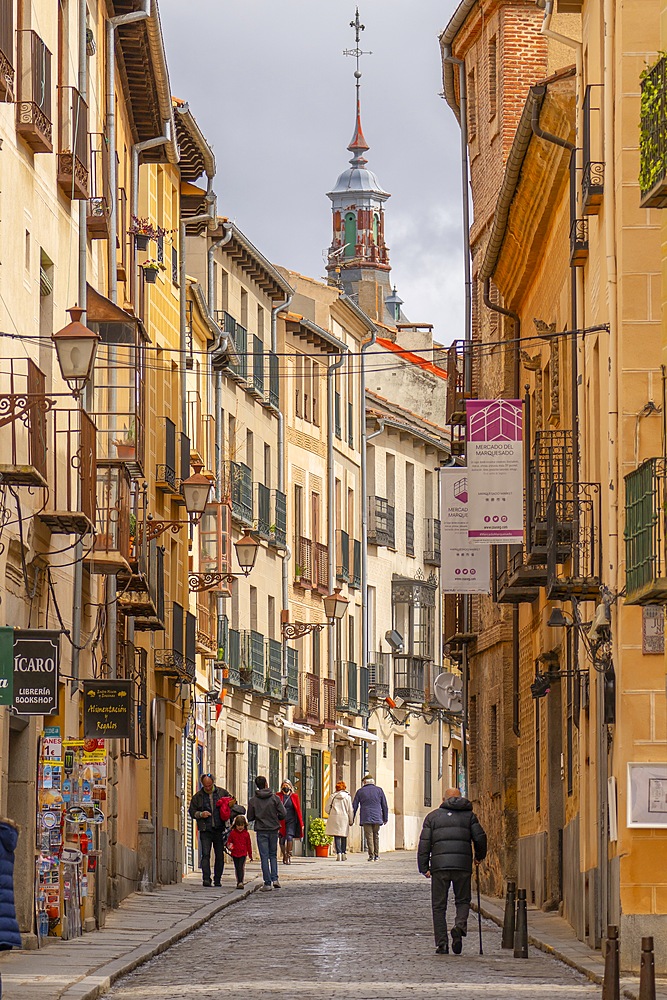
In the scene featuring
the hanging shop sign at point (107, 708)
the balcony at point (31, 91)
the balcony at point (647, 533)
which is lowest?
the hanging shop sign at point (107, 708)

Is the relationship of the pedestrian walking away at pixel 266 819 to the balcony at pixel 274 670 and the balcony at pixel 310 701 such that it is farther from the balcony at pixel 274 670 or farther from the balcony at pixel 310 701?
the balcony at pixel 310 701

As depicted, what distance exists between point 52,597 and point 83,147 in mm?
4762

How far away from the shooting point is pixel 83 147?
22.7 metres

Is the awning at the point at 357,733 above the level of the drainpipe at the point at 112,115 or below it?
below

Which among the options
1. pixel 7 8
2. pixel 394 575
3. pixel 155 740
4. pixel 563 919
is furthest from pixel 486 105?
pixel 394 575

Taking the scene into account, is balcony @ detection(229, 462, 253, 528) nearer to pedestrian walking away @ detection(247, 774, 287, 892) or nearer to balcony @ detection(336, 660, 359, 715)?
balcony @ detection(336, 660, 359, 715)

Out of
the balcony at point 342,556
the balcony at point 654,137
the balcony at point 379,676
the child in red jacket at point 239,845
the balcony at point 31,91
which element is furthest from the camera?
the balcony at point 379,676

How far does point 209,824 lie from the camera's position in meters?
32.1

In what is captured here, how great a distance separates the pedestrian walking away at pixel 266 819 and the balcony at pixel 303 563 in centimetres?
2257

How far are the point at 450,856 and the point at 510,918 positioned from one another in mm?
990

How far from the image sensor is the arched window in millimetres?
127562

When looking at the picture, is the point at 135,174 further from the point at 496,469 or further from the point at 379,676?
the point at 379,676

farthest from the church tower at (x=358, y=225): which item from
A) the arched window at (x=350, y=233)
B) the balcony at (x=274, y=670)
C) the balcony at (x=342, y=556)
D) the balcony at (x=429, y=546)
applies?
the balcony at (x=274, y=670)

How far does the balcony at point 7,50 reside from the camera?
684 inches
